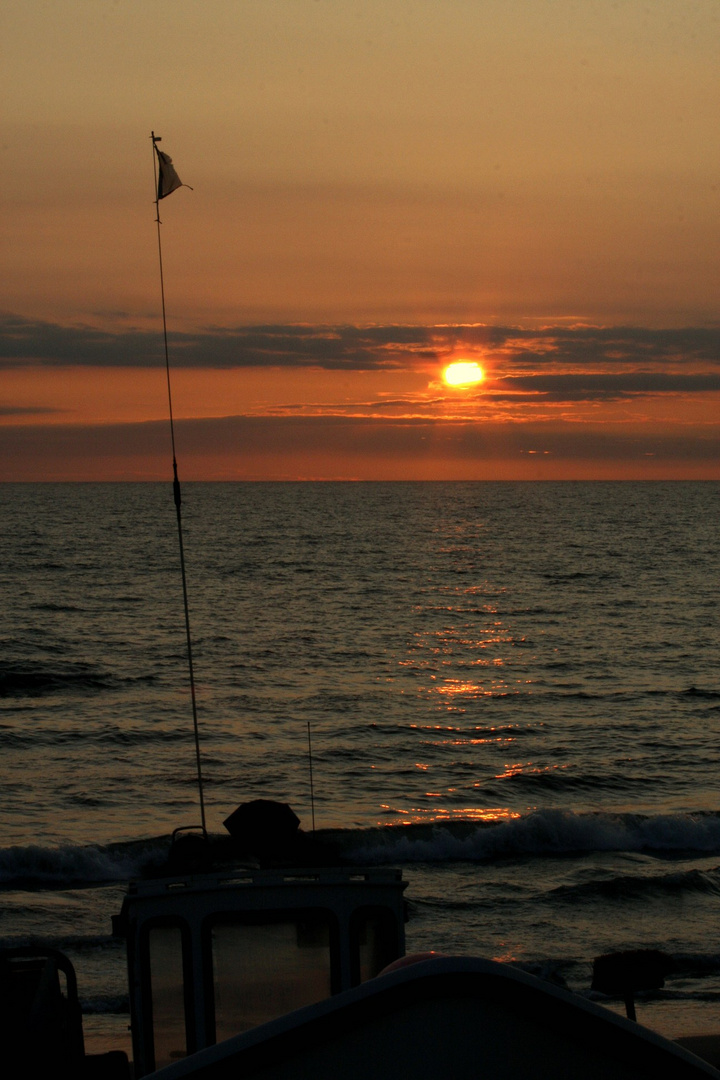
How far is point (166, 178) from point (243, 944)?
199 inches

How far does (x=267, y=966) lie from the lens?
6.71 metres

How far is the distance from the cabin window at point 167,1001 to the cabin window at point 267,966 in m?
0.21

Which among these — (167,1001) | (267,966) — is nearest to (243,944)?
(267,966)

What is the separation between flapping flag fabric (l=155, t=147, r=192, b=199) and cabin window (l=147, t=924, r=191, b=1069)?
484 centimetres

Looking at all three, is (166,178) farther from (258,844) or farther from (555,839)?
(555,839)

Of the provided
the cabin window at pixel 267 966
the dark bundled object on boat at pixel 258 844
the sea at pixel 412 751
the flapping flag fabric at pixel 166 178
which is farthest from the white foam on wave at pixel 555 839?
the flapping flag fabric at pixel 166 178

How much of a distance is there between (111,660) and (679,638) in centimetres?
2506

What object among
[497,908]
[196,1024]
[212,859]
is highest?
[212,859]

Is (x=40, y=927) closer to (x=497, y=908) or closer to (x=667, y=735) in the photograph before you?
(x=497, y=908)

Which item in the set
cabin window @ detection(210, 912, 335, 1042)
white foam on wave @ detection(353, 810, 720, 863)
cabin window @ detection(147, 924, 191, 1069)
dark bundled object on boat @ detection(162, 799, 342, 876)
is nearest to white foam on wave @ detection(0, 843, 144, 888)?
white foam on wave @ detection(353, 810, 720, 863)

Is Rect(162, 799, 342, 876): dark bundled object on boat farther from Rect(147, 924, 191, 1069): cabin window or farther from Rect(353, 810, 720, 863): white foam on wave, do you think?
Rect(353, 810, 720, 863): white foam on wave

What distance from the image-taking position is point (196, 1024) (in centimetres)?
677

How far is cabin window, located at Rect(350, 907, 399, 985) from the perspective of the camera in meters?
6.77

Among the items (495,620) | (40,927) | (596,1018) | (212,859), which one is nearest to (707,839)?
(40,927)
